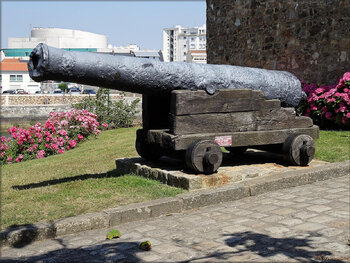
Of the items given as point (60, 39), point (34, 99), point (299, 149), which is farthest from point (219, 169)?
point (60, 39)

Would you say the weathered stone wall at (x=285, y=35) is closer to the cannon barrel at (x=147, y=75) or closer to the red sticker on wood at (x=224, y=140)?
the cannon barrel at (x=147, y=75)

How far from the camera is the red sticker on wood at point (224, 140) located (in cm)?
622

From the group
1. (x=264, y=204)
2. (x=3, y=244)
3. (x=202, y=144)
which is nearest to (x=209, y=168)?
(x=202, y=144)

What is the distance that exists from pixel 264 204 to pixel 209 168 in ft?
2.68

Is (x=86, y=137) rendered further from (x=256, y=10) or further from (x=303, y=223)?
(x=303, y=223)

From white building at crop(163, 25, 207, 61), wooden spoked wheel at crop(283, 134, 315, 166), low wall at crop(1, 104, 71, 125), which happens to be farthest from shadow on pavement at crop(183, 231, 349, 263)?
white building at crop(163, 25, 207, 61)

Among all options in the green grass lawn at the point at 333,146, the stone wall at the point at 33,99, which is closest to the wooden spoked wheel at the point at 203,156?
the green grass lawn at the point at 333,146

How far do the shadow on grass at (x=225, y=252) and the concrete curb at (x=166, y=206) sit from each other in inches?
9.8

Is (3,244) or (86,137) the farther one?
(86,137)

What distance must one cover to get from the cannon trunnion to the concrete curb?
15.3 inches

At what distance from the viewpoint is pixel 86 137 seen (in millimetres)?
13891

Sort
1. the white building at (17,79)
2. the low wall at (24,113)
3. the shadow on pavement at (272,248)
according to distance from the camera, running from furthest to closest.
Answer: the white building at (17,79)
the low wall at (24,113)
the shadow on pavement at (272,248)

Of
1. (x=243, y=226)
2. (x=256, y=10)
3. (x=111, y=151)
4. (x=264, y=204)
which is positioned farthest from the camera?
(x=256, y=10)

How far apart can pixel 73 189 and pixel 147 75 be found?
5.12 ft
